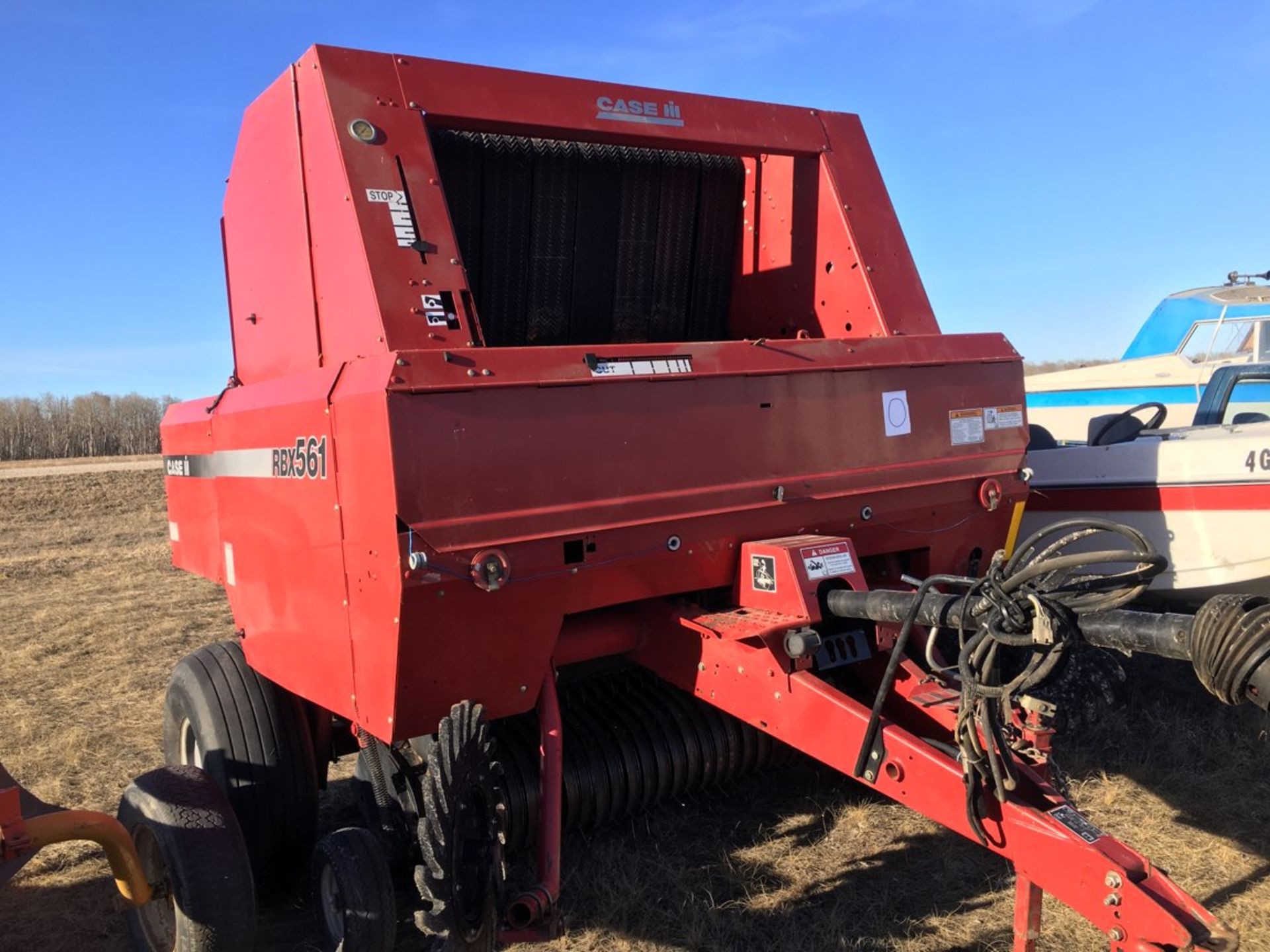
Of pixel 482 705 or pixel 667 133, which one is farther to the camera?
pixel 667 133

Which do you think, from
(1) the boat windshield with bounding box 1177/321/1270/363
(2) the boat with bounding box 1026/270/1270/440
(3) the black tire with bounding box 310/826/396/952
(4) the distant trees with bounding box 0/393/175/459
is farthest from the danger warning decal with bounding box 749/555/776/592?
(4) the distant trees with bounding box 0/393/175/459

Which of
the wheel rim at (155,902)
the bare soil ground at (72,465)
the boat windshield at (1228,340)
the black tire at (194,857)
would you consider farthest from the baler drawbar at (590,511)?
the bare soil ground at (72,465)

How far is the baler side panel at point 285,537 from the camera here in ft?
9.28

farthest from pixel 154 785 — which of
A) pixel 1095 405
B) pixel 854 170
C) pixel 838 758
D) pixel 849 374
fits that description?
pixel 1095 405

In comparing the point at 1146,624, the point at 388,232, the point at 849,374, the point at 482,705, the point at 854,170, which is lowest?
the point at 482,705

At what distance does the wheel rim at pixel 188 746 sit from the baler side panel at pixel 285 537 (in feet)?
1.80

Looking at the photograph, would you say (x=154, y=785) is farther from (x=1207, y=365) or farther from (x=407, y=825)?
(x=1207, y=365)

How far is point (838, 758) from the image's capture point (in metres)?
2.59

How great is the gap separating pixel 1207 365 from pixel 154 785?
7.98 m

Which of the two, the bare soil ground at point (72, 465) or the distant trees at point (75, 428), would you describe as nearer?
the bare soil ground at point (72, 465)

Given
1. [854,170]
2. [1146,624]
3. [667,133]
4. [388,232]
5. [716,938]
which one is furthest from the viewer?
[854,170]

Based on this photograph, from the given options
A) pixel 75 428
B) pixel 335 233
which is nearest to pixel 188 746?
pixel 335 233

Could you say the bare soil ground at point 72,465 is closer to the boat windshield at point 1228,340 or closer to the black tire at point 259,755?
the black tire at point 259,755

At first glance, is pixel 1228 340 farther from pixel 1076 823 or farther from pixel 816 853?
pixel 1076 823
